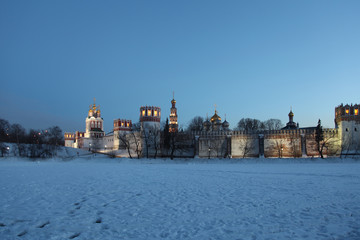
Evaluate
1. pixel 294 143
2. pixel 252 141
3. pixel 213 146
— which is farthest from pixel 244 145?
pixel 294 143

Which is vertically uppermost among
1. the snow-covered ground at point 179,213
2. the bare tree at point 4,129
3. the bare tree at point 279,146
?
the bare tree at point 4,129

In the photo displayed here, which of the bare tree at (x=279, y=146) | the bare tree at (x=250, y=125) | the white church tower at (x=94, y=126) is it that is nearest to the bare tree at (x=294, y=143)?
the bare tree at (x=279, y=146)

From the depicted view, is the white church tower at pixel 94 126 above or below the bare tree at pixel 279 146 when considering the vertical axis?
above

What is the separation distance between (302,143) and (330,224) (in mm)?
46527

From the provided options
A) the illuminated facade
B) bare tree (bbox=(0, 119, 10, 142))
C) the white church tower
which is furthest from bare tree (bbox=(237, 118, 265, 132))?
bare tree (bbox=(0, 119, 10, 142))

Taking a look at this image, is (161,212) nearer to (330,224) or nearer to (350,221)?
(330,224)

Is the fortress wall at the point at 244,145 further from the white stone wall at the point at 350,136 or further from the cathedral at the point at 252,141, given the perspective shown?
the white stone wall at the point at 350,136

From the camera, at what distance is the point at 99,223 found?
7000 mm

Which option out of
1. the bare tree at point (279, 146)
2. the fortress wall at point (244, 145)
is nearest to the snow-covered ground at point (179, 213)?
the bare tree at point (279, 146)

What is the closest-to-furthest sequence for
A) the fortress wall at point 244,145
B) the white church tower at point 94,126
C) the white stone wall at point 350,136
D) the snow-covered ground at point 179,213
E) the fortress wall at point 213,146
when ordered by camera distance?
the snow-covered ground at point 179,213 → the white stone wall at point 350,136 → the fortress wall at point 244,145 → the fortress wall at point 213,146 → the white church tower at point 94,126

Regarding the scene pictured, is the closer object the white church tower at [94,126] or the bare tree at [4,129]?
the bare tree at [4,129]

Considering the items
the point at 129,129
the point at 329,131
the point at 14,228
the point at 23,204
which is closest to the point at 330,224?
the point at 14,228

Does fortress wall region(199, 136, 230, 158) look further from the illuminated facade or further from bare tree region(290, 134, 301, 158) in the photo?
the illuminated facade

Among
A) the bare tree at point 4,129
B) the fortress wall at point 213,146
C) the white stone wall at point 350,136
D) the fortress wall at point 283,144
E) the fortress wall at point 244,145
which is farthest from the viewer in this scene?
the bare tree at point 4,129
